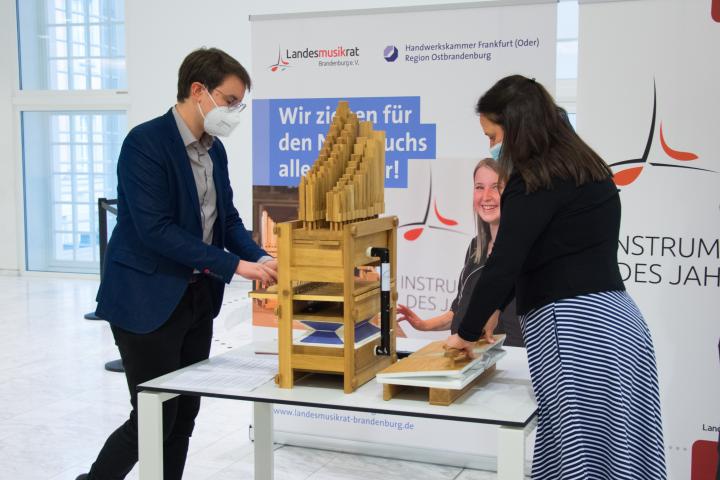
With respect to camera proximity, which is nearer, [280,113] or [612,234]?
[612,234]

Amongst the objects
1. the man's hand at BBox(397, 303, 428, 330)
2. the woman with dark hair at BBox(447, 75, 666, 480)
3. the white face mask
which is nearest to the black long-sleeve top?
the woman with dark hair at BBox(447, 75, 666, 480)

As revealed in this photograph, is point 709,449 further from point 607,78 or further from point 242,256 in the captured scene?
point 242,256

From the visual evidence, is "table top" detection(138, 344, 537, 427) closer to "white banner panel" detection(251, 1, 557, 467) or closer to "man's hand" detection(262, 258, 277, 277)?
"man's hand" detection(262, 258, 277, 277)

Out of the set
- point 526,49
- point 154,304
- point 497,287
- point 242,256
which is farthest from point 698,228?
point 154,304

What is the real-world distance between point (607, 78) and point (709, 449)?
4.52 feet

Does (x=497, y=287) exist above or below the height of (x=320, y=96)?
below

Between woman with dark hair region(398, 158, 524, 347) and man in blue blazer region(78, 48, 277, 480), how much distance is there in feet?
3.54

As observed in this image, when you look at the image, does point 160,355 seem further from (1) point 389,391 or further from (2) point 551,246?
(2) point 551,246

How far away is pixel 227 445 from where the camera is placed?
3.71 m

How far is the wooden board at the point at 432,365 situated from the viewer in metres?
1.88

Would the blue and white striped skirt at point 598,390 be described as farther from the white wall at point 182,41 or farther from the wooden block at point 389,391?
the white wall at point 182,41

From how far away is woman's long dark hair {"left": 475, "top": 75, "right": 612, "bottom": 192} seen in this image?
1.85 meters

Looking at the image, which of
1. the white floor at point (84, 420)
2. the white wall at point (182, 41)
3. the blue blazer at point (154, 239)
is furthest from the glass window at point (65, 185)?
the blue blazer at point (154, 239)

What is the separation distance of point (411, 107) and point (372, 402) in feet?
5.35
